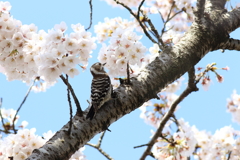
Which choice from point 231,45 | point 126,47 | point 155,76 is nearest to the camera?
point 126,47

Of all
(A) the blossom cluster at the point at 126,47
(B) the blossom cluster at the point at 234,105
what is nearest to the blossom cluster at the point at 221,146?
(B) the blossom cluster at the point at 234,105

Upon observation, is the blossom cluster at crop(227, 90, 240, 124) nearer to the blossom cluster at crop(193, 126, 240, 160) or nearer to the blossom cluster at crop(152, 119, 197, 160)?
the blossom cluster at crop(193, 126, 240, 160)

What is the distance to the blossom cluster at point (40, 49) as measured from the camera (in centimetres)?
242

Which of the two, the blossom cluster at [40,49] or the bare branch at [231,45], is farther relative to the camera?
the bare branch at [231,45]

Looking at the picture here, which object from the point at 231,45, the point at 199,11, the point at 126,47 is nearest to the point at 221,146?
the point at 231,45

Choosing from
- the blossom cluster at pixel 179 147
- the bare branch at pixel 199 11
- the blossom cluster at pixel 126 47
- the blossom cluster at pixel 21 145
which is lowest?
the blossom cluster at pixel 21 145

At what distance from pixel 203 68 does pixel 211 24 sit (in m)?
0.96

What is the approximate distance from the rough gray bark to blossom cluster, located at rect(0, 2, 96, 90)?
1.54ft

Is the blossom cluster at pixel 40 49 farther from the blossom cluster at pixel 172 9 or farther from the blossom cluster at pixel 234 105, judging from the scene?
the blossom cluster at pixel 234 105

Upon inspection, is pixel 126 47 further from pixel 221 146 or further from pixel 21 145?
pixel 221 146

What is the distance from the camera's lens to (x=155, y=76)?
304 centimetres

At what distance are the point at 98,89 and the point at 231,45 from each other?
183 cm

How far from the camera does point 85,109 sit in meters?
2.74

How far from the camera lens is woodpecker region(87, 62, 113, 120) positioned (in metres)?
2.71
